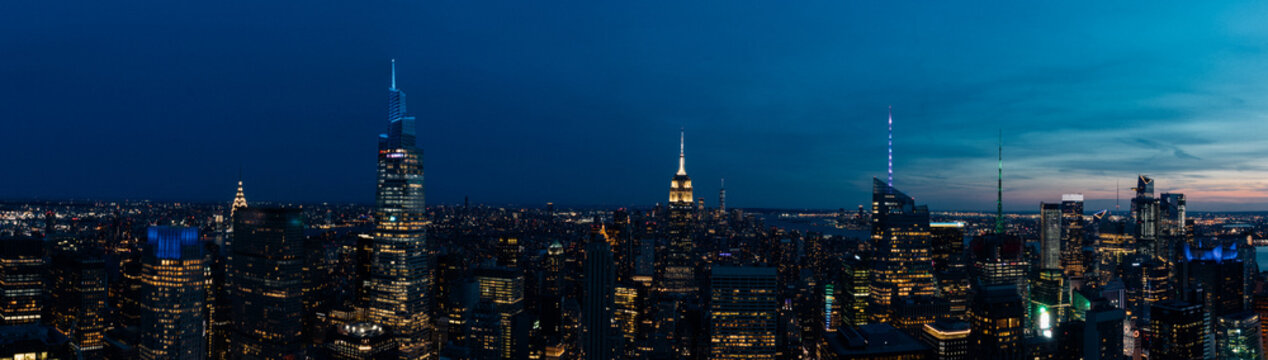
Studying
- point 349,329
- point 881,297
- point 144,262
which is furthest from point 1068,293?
point 144,262

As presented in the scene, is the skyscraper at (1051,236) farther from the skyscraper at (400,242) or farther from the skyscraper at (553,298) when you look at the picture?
the skyscraper at (400,242)

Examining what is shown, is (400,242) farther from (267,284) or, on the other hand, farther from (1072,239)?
(1072,239)

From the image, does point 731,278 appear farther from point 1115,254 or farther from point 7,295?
point 1115,254

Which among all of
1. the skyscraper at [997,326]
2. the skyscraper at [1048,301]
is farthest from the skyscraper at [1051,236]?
the skyscraper at [997,326]

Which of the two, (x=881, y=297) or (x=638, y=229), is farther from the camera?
(x=638, y=229)

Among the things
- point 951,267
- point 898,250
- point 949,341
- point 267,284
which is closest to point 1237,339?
point 949,341
